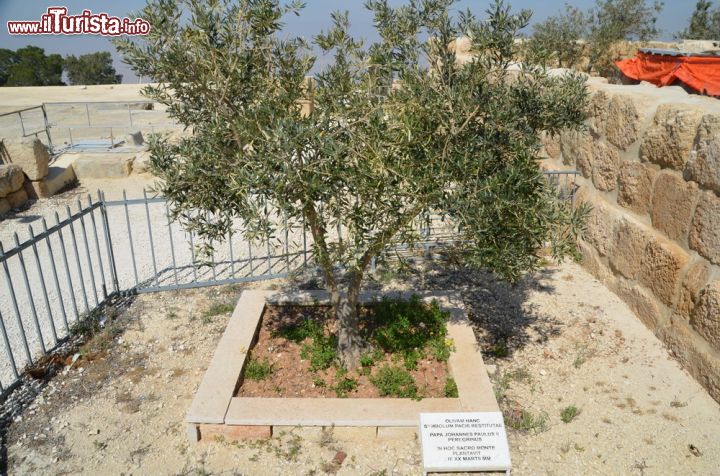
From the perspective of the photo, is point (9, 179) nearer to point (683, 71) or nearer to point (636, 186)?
point (636, 186)

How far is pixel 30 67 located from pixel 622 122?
45.4 metres

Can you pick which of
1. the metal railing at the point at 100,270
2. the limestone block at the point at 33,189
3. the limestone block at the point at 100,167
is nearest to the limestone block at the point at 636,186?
the metal railing at the point at 100,270

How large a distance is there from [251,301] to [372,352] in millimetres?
1571

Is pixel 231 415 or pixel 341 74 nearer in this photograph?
pixel 341 74

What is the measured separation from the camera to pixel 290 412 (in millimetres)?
4336

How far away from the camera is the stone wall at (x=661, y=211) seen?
16.2 ft

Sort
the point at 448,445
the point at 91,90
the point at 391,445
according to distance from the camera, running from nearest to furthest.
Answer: the point at 448,445 < the point at 391,445 < the point at 91,90

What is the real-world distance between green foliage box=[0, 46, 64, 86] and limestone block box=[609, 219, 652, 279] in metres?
43.6

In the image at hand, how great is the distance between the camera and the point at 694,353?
5051 millimetres

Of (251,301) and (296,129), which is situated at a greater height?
(296,129)

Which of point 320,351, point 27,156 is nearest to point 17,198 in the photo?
point 27,156

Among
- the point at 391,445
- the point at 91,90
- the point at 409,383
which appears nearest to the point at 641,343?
the point at 409,383

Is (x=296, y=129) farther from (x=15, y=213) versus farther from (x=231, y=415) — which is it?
(x=15, y=213)

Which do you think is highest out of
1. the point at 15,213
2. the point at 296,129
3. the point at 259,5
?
the point at 259,5
